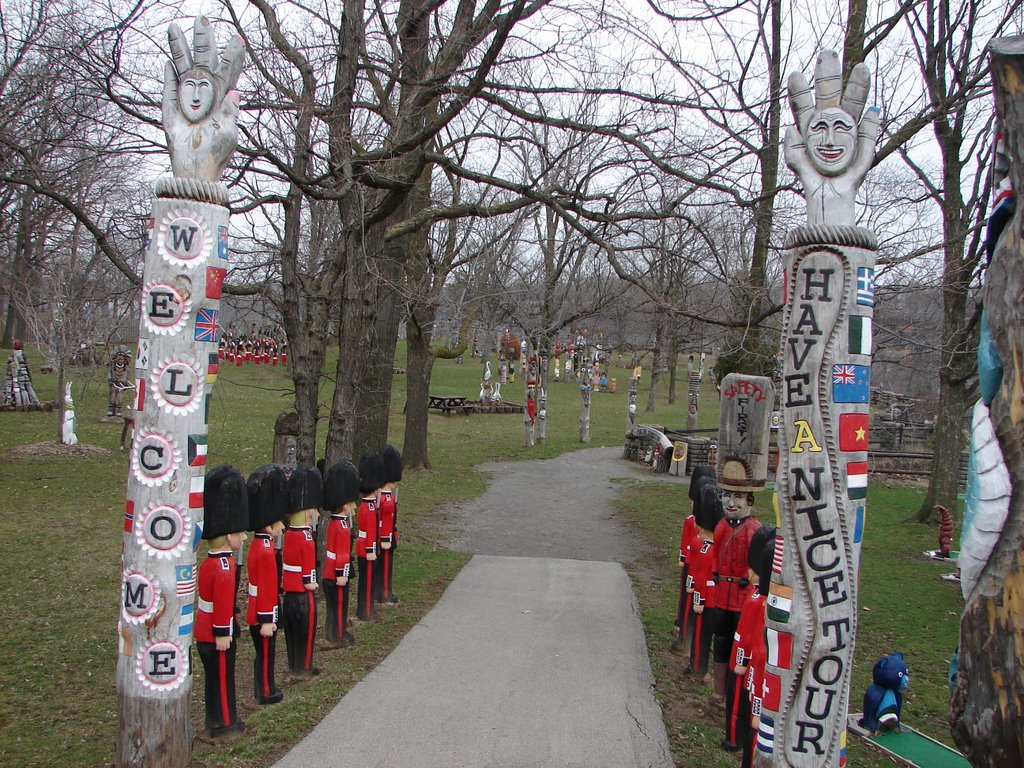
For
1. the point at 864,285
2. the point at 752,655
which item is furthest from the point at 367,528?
the point at 864,285

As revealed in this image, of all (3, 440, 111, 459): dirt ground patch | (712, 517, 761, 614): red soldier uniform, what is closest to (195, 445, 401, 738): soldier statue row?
(712, 517, 761, 614): red soldier uniform

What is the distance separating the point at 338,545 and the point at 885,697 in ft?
16.3

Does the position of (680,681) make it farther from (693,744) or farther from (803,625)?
(803,625)

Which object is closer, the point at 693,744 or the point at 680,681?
the point at 693,744

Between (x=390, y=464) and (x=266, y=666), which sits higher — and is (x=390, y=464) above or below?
above

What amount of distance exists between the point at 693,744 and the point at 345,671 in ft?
10.3

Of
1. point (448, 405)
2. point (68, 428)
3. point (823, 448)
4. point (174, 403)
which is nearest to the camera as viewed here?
point (823, 448)

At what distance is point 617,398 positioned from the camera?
43.2m

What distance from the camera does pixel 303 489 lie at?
6.76 meters

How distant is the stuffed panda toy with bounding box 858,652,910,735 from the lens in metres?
6.20

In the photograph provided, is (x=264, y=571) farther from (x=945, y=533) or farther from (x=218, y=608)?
(x=945, y=533)

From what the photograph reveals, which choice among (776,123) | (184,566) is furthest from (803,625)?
(776,123)

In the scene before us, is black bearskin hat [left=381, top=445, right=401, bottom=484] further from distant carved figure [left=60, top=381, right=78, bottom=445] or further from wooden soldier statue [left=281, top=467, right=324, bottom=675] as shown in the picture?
distant carved figure [left=60, top=381, right=78, bottom=445]

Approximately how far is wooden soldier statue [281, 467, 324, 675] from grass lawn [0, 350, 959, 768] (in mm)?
302
